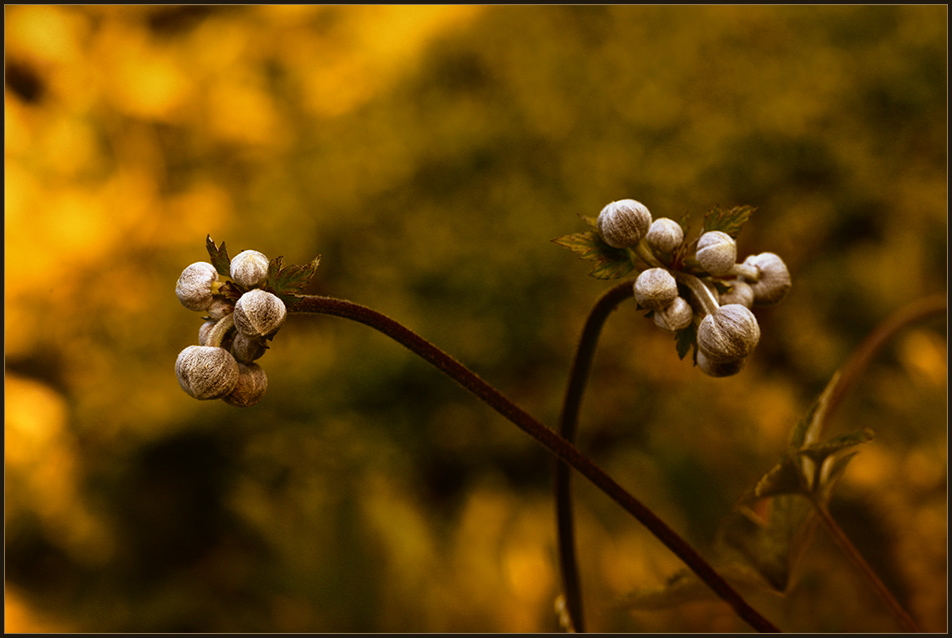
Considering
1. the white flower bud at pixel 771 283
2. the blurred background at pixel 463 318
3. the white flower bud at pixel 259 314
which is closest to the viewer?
the white flower bud at pixel 259 314

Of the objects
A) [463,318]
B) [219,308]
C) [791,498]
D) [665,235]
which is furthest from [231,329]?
[463,318]

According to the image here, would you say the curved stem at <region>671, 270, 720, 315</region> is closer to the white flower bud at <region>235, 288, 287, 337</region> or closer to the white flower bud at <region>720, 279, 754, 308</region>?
the white flower bud at <region>720, 279, 754, 308</region>

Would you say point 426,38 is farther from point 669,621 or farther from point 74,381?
point 669,621

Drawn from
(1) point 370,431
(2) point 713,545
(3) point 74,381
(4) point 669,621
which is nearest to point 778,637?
(2) point 713,545

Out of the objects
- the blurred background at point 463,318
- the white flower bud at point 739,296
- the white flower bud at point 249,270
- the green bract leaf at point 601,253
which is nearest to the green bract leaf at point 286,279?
the white flower bud at point 249,270

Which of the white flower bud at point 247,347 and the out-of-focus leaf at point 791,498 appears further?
the out-of-focus leaf at point 791,498

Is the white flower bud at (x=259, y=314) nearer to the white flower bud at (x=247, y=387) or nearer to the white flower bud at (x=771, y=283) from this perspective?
the white flower bud at (x=247, y=387)
